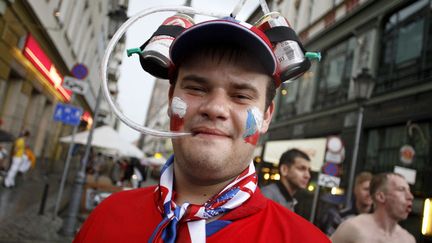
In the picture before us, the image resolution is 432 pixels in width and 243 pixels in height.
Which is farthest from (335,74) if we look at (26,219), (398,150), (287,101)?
(26,219)

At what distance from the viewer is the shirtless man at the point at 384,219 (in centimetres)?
300

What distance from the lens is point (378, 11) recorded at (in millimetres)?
12734

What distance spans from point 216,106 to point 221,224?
0.40 m

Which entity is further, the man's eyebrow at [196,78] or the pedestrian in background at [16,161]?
the pedestrian in background at [16,161]

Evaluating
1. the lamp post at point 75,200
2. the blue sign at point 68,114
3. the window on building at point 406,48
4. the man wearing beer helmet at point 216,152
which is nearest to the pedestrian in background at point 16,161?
the blue sign at point 68,114

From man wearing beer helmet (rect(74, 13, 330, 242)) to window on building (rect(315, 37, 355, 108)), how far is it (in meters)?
13.5

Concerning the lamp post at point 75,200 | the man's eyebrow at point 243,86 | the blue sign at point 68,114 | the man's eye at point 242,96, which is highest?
the blue sign at point 68,114

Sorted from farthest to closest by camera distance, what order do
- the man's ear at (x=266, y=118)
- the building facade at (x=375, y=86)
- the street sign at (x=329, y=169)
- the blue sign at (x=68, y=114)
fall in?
the building facade at (x=375, y=86)
the blue sign at (x=68, y=114)
the street sign at (x=329, y=169)
the man's ear at (x=266, y=118)

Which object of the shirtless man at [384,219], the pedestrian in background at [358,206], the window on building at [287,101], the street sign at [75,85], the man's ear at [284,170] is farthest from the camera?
the window on building at [287,101]

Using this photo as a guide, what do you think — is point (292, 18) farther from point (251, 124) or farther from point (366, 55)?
point (251, 124)

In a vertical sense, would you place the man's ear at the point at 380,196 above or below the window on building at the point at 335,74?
below

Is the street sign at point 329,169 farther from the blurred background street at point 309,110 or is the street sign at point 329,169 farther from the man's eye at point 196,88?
the man's eye at point 196,88

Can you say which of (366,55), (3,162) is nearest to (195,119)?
(3,162)

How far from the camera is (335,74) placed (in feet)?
49.9
